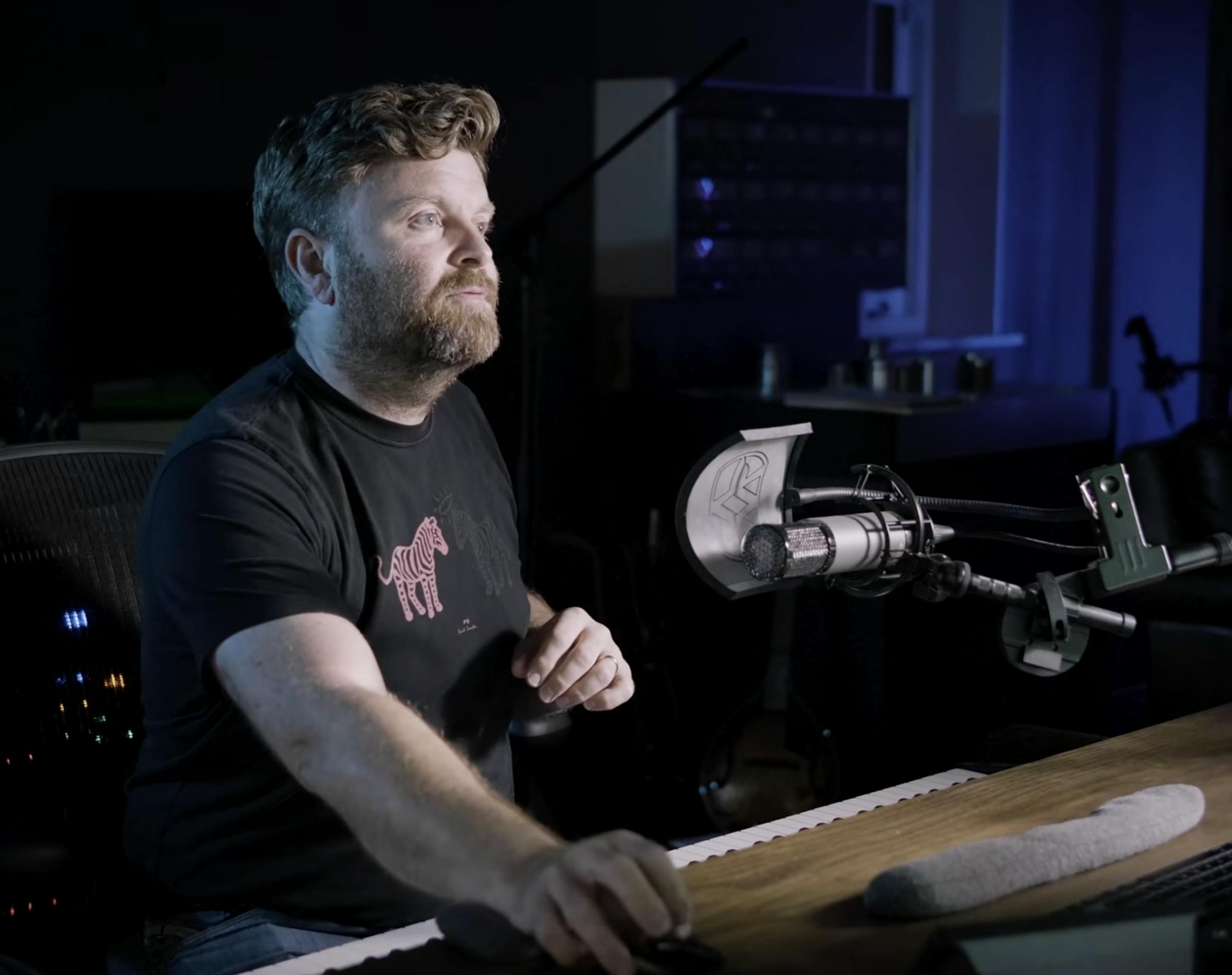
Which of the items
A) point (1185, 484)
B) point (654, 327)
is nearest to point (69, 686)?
point (654, 327)

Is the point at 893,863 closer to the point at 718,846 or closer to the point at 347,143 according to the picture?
the point at 718,846

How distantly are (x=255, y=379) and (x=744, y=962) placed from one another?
2.86 feet

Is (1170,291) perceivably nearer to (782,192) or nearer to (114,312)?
(782,192)

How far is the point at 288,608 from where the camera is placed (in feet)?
4.41

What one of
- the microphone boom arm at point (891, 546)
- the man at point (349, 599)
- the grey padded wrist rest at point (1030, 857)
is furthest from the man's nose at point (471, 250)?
the grey padded wrist rest at point (1030, 857)

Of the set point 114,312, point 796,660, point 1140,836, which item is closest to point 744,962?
point 1140,836

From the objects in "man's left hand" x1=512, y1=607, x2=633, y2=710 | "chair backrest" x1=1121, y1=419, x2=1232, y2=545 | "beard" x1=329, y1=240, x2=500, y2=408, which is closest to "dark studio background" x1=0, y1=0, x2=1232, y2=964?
"chair backrest" x1=1121, y1=419, x2=1232, y2=545

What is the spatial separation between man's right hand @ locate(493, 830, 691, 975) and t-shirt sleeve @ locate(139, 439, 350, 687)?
42cm

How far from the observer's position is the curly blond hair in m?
1.69

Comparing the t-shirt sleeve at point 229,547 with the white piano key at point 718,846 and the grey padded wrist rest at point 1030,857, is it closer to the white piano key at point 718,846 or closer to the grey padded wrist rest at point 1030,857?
the white piano key at point 718,846

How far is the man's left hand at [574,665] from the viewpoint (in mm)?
1619

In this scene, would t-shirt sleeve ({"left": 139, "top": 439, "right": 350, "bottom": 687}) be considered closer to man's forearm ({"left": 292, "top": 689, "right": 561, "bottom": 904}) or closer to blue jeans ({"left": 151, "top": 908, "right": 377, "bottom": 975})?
man's forearm ({"left": 292, "top": 689, "right": 561, "bottom": 904})

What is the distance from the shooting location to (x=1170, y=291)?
5.11 meters

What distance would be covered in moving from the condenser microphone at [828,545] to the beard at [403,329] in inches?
20.9
